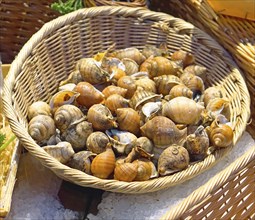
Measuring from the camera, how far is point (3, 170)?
104 cm

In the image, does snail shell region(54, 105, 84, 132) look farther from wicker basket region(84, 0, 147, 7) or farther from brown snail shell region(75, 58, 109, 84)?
wicker basket region(84, 0, 147, 7)

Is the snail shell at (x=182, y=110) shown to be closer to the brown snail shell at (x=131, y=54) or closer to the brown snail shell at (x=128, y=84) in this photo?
the brown snail shell at (x=128, y=84)

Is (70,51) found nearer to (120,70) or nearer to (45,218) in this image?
(120,70)

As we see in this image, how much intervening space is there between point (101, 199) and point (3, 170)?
22cm

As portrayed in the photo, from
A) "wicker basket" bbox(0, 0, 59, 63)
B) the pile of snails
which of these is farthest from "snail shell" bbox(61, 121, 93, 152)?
"wicker basket" bbox(0, 0, 59, 63)

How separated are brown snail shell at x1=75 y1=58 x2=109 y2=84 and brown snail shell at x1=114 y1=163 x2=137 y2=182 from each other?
229 millimetres

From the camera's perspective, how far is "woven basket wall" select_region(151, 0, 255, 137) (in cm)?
122

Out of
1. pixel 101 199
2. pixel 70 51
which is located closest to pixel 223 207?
pixel 101 199

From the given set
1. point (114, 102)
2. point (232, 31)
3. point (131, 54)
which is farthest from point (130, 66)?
point (232, 31)

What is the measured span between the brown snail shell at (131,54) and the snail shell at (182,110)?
20 centimetres

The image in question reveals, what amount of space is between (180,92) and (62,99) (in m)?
0.25

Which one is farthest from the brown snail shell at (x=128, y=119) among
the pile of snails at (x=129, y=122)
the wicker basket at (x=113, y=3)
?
the wicker basket at (x=113, y=3)

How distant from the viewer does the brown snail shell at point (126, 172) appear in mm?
1007

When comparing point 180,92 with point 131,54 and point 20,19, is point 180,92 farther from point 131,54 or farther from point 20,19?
point 20,19
